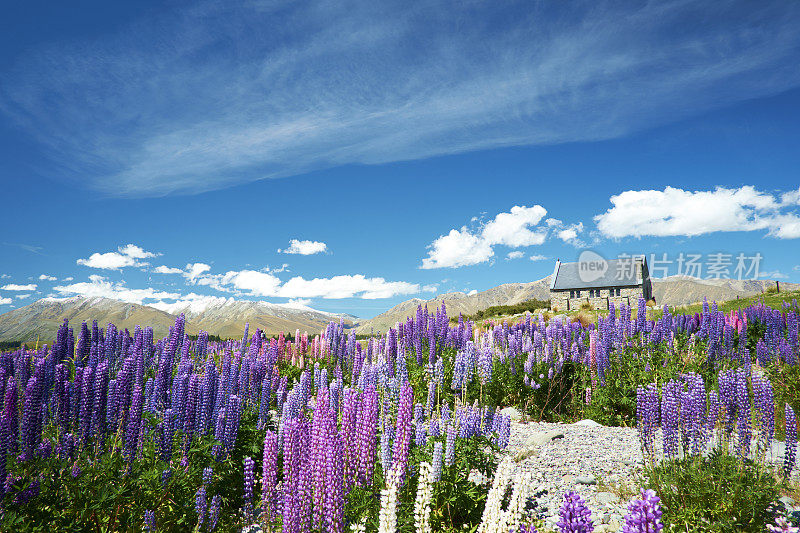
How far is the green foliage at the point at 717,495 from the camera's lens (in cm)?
505

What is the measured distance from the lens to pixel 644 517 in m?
2.30

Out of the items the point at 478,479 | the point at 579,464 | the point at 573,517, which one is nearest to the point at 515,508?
the point at 573,517

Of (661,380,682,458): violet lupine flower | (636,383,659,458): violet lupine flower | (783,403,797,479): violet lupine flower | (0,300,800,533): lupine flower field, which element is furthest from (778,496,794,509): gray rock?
(636,383,659,458): violet lupine flower

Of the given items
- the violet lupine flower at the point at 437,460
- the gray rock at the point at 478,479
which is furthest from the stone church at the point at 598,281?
the violet lupine flower at the point at 437,460

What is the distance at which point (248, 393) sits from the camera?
831cm

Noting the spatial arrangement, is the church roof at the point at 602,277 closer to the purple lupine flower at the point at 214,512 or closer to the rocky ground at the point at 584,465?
the rocky ground at the point at 584,465

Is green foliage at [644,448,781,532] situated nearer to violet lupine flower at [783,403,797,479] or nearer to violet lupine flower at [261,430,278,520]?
violet lupine flower at [783,403,797,479]

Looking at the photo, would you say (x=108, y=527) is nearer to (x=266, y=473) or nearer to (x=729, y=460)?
(x=266, y=473)

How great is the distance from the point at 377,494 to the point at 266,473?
110 cm

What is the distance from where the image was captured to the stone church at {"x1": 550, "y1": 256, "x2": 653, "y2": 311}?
222 feet

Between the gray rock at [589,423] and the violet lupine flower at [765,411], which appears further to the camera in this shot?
the gray rock at [589,423]

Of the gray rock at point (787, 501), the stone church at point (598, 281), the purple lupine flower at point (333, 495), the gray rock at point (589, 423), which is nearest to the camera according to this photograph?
the purple lupine flower at point (333, 495)

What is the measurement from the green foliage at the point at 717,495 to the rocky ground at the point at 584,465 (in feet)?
1.61

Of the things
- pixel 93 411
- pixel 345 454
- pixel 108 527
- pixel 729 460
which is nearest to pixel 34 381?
pixel 93 411
